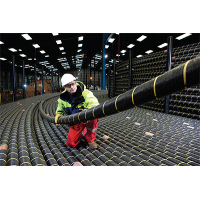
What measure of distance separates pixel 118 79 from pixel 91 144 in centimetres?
529

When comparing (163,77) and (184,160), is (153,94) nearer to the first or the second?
(163,77)

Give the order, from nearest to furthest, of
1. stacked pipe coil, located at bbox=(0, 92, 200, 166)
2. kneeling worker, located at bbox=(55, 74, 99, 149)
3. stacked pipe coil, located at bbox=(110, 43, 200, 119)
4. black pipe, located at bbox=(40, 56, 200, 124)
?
1. black pipe, located at bbox=(40, 56, 200, 124)
2. stacked pipe coil, located at bbox=(0, 92, 200, 166)
3. kneeling worker, located at bbox=(55, 74, 99, 149)
4. stacked pipe coil, located at bbox=(110, 43, 200, 119)

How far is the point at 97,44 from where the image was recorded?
14508mm

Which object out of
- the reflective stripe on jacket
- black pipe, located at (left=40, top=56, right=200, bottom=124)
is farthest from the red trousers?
black pipe, located at (left=40, top=56, right=200, bottom=124)

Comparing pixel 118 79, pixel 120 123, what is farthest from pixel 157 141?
pixel 118 79

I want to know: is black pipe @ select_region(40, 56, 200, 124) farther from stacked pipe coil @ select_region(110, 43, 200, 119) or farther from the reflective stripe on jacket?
stacked pipe coil @ select_region(110, 43, 200, 119)

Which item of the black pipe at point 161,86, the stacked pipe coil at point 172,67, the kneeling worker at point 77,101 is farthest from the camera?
the stacked pipe coil at point 172,67

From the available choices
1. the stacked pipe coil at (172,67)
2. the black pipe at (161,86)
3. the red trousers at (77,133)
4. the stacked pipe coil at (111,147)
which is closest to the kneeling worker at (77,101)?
the red trousers at (77,133)

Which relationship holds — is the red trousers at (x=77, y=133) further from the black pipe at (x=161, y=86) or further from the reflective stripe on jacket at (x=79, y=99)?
the black pipe at (x=161, y=86)

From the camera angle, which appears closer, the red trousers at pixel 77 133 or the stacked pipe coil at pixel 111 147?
the stacked pipe coil at pixel 111 147

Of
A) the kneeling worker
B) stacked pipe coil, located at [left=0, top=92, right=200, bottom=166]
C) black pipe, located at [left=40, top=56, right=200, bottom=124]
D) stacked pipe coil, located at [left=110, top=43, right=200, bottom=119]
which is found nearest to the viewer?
black pipe, located at [left=40, top=56, right=200, bottom=124]

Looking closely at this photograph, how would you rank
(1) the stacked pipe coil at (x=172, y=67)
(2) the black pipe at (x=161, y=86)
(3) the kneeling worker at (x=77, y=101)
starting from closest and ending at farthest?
(2) the black pipe at (x=161, y=86) < (3) the kneeling worker at (x=77, y=101) < (1) the stacked pipe coil at (x=172, y=67)

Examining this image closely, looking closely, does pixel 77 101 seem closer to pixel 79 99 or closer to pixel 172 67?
pixel 79 99

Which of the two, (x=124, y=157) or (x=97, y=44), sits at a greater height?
(x=97, y=44)
